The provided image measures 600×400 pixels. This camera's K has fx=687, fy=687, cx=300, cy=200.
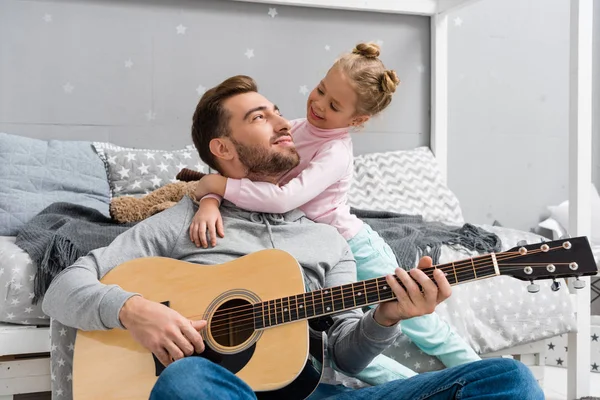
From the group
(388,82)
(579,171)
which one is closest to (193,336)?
(388,82)

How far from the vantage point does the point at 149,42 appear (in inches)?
108

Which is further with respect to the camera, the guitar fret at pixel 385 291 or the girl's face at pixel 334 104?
the girl's face at pixel 334 104

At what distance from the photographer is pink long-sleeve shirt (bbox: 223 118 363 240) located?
1470 mm

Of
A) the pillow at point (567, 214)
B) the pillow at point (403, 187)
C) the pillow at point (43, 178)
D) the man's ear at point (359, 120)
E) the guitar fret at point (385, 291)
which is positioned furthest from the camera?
the pillow at point (567, 214)

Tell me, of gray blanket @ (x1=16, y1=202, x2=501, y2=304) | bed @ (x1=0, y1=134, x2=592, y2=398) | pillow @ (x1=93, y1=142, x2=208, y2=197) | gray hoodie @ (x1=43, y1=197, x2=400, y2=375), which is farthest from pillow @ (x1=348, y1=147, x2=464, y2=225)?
gray hoodie @ (x1=43, y1=197, x2=400, y2=375)

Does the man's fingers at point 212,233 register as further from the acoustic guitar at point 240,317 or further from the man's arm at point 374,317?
the man's arm at point 374,317

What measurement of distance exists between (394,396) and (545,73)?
255cm

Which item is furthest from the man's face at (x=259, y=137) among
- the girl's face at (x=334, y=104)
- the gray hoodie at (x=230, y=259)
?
the girl's face at (x=334, y=104)

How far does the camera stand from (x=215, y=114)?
1.53 meters

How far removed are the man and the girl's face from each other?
237mm

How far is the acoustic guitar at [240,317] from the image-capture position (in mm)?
1199

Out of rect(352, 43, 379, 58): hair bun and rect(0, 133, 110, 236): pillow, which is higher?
rect(352, 43, 379, 58): hair bun

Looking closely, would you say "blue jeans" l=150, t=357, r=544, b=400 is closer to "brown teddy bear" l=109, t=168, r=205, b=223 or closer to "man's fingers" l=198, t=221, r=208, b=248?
"man's fingers" l=198, t=221, r=208, b=248

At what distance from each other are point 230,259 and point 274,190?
0.19m
